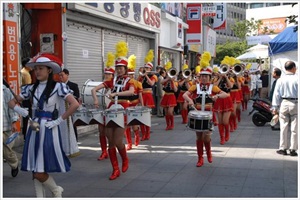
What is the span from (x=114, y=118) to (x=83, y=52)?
19.3 ft

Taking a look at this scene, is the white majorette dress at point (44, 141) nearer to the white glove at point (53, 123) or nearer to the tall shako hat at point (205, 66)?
the white glove at point (53, 123)

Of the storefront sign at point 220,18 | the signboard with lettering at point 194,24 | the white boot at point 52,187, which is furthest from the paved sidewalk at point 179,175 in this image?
the storefront sign at point 220,18

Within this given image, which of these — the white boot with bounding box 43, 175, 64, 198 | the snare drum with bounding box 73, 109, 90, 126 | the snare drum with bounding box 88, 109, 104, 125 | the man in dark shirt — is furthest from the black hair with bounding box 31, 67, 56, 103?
the man in dark shirt

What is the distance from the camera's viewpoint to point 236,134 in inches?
412

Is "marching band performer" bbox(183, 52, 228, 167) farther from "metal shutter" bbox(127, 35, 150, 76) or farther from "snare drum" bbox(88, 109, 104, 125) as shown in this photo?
"metal shutter" bbox(127, 35, 150, 76)

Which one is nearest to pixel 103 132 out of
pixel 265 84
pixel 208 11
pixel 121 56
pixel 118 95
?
pixel 118 95

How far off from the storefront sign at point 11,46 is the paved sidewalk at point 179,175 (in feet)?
6.96

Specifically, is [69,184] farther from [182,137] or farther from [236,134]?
[236,134]

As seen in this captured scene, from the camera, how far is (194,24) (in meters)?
22.2

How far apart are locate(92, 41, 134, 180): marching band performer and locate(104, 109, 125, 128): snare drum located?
81 millimetres

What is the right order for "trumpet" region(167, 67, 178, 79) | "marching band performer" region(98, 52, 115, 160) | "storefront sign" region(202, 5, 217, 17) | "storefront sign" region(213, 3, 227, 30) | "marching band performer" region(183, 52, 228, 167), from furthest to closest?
"storefront sign" region(213, 3, 227, 30), "storefront sign" region(202, 5, 217, 17), "trumpet" region(167, 67, 178, 79), "marching band performer" region(98, 52, 115, 160), "marching band performer" region(183, 52, 228, 167)

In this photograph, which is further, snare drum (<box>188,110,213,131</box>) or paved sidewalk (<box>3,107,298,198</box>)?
snare drum (<box>188,110,213,131</box>)

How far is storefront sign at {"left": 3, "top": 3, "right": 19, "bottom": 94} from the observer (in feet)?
26.0

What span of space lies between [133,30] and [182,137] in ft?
19.5
